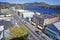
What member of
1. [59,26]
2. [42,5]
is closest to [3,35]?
[59,26]

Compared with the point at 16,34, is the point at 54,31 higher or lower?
lower

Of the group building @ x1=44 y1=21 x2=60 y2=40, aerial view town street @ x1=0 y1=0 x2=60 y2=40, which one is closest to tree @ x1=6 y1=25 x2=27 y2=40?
aerial view town street @ x1=0 y1=0 x2=60 y2=40

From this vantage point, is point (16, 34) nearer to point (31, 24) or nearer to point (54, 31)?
point (54, 31)

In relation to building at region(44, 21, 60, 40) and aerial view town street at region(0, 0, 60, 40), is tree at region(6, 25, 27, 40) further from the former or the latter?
building at region(44, 21, 60, 40)

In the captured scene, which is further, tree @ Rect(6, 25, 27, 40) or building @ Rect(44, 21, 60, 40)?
building @ Rect(44, 21, 60, 40)

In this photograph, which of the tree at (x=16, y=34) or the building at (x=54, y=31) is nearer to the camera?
the tree at (x=16, y=34)

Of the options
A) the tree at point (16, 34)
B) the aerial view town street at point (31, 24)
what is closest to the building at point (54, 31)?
the aerial view town street at point (31, 24)

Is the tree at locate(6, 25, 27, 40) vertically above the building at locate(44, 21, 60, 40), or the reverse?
the tree at locate(6, 25, 27, 40)

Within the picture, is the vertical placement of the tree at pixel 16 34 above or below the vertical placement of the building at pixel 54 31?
above

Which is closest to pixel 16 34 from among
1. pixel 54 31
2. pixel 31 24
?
pixel 54 31

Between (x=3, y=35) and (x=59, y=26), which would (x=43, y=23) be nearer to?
(x=59, y=26)

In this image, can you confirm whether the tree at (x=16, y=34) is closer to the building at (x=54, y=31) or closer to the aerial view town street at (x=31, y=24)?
the aerial view town street at (x=31, y=24)
